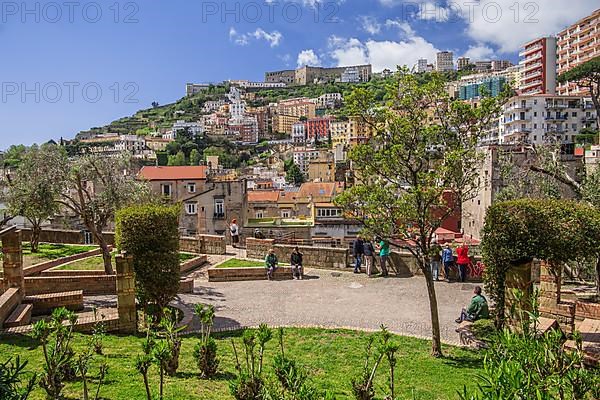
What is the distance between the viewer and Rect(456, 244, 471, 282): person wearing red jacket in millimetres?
16531

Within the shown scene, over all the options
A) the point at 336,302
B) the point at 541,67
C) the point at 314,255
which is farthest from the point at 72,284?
the point at 541,67

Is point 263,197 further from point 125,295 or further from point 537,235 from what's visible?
point 537,235

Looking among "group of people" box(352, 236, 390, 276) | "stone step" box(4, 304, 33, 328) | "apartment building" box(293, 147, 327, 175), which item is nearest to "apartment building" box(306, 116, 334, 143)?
"apartment building" box(293, 147, 327, 175)

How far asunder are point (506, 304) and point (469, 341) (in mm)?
1142

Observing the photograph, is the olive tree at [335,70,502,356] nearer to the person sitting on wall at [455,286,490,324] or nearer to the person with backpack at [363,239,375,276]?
the person sitting on wall at [455,286,490,324]

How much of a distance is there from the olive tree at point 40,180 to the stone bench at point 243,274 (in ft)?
22.6

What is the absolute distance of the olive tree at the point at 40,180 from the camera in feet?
62.0

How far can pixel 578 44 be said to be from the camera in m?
98.8

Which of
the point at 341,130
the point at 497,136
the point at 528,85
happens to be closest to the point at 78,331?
the point at 497,136

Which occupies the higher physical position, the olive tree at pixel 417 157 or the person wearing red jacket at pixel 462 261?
the olive tree at pixel 417 157

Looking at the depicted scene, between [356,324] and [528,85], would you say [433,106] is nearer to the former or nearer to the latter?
[356,324]

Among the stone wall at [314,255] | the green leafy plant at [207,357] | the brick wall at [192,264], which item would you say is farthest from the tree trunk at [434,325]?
the brick wall at [192,264]

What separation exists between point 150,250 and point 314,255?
942cm

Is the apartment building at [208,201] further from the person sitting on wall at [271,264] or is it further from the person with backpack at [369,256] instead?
the person with backpack at [369,256]
